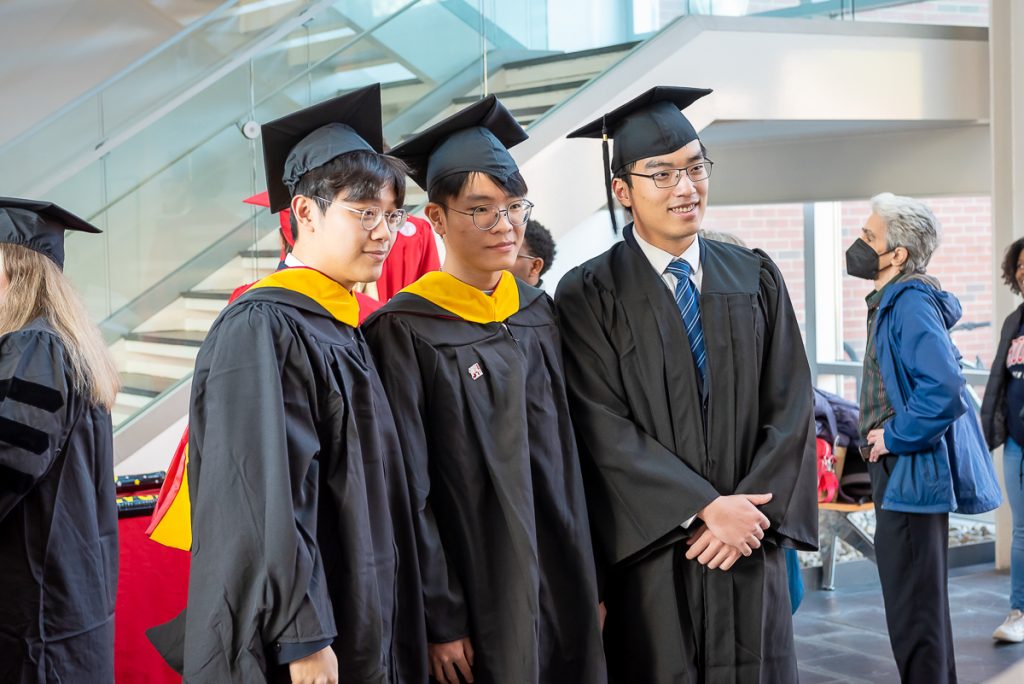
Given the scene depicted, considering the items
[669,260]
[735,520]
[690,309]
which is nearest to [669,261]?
[669,260]

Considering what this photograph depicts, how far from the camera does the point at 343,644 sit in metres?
2.26

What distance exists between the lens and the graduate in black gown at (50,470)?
8.77 feet

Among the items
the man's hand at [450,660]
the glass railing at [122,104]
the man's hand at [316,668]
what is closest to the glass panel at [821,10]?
the glass railing at [122,104]

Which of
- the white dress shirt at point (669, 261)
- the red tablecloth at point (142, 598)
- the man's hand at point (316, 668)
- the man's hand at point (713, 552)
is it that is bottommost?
the red tablecloth at point (142, 598)

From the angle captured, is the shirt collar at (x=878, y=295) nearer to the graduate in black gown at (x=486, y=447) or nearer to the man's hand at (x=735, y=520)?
the man's hand at (x=735, y=520)

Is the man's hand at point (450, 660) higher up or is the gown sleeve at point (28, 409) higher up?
the gown sleeve at point (28, 409)

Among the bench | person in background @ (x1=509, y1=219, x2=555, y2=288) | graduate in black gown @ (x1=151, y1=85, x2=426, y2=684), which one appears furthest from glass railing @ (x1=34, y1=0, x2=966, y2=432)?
graduate in black gown @ (x1=151, y1=85, x2=426, y2=684)

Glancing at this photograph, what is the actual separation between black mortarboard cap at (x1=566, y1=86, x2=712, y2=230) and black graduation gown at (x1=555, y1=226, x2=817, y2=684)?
28 centimetres

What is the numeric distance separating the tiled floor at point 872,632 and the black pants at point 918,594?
2.63 feet

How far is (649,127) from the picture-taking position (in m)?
2.88

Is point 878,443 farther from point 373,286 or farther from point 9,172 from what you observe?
point 9,172

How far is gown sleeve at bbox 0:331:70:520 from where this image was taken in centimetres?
264

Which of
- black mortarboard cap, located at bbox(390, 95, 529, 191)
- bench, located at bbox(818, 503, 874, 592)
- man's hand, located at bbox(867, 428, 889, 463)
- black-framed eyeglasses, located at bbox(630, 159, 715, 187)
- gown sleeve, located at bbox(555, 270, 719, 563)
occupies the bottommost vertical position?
bench, located at bbox(818, 503, 874, 592)

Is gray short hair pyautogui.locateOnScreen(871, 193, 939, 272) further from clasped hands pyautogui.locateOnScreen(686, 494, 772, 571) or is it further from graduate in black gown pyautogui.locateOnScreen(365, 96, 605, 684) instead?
graduate in black gown pyautogui.locateOnScreen(365, 96, 605, 684)
